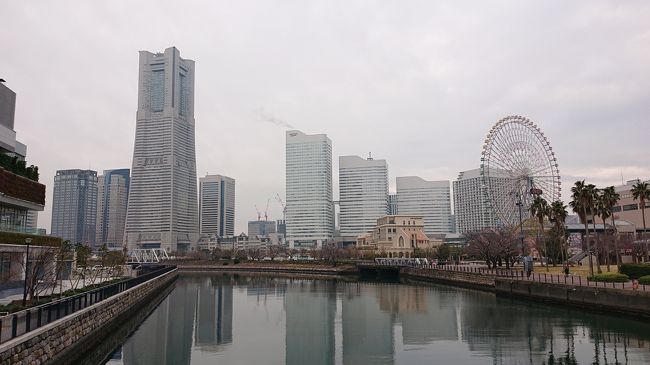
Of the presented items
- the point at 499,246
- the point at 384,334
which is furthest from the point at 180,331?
the point at 499,246

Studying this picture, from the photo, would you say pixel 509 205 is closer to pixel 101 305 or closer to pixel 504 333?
pixel 504 333

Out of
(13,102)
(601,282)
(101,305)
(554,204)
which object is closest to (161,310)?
(101,305)

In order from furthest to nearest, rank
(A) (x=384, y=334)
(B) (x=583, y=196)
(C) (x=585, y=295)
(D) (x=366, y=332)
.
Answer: (B) (x=583, y=196)
(C) (x=585, y=295)
(D) (x=366, y=332)
(A) (x=384, y=334)

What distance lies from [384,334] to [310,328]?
8705mm

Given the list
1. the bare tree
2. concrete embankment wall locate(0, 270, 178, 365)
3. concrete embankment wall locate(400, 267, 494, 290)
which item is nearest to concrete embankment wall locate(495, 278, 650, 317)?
concrete embankment wall locate(400, 267, 494, 290)

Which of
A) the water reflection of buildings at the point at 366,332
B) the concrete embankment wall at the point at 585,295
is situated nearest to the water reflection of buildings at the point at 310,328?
the water reflection of buildings at the point at 366,332

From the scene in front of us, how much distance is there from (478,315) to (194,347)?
31833mm

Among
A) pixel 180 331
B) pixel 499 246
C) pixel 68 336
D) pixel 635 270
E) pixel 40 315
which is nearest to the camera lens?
pixel 40 315

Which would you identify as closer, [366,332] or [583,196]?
[366,332]

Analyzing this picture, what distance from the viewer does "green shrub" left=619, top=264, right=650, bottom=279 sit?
55106 mm

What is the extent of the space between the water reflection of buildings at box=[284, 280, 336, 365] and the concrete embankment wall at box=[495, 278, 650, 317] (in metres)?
26.5

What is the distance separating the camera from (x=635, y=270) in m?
56.1

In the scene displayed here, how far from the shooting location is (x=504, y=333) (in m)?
42.1

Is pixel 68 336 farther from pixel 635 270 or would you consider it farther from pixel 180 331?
pixel 635 270
